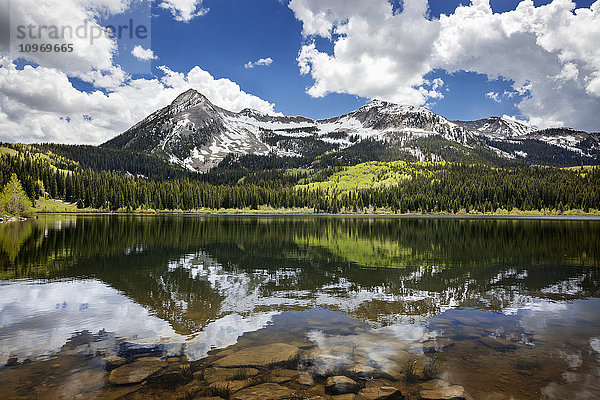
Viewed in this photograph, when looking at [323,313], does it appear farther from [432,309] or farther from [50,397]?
[50,397]

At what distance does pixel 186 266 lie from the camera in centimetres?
2922

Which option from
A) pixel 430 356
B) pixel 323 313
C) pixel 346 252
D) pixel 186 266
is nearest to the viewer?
pixel 430 356

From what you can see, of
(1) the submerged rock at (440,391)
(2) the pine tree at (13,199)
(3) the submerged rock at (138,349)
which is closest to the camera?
(1) the submerged rock at (440,391)

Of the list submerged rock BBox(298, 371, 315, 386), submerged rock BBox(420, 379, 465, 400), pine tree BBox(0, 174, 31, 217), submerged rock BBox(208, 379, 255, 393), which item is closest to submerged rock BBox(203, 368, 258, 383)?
submerged rock BBox(208, 379, 255, 393)

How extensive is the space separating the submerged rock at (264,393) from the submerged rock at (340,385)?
1.17m

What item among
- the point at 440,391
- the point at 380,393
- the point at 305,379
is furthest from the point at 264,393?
the point at 440,391

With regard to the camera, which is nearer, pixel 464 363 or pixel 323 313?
pixel 464 363

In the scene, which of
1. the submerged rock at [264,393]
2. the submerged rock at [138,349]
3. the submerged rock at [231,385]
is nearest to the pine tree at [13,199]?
the submerged rock at [138,349]

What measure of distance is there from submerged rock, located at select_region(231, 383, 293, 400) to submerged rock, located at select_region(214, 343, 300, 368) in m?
1.40

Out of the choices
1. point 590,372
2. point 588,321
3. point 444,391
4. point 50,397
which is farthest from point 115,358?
point 588,321

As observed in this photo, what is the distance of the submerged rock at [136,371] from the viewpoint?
9578 mm

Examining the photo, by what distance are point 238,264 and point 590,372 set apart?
84.7ft

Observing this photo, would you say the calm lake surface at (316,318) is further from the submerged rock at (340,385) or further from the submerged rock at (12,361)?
the submerged rock at (340,385)

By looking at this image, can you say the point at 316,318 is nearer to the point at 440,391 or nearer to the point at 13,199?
the point at 440,391
